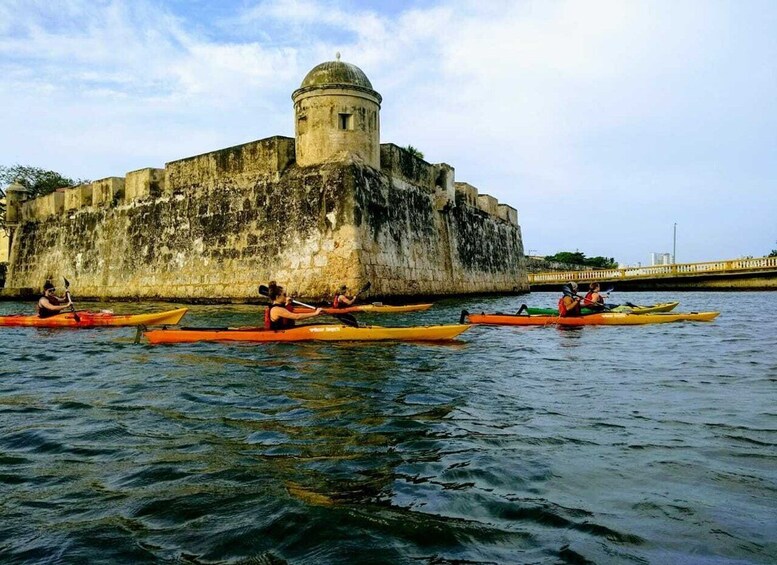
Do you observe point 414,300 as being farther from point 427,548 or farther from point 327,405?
point 427,548

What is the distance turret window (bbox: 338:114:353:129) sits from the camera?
57.5 ft

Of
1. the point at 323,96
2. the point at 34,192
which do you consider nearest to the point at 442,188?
the point at 323,96

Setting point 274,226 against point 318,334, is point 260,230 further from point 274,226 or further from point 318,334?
point 318,334

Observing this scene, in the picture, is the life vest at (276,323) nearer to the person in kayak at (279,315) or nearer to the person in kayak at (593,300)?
the person in kayak at (279,315)

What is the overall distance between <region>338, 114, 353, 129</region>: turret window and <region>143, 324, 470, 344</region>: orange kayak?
8.95 meters

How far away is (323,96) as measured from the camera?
17328mm

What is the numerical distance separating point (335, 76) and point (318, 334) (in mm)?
9749

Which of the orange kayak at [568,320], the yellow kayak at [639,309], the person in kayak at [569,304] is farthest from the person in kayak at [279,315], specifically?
the yellow kayak at [639,309]

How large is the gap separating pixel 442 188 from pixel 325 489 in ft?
67.2

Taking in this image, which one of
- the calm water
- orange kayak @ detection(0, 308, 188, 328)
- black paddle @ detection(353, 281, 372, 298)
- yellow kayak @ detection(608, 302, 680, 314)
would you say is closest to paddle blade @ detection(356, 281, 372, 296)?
black paddle @ detection(353, 281, 372, 298)

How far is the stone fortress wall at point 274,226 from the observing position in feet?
56.3

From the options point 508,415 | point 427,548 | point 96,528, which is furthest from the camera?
point 508,415

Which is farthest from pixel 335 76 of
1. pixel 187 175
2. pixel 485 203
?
pixel 485 203

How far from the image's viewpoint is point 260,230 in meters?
18.5
